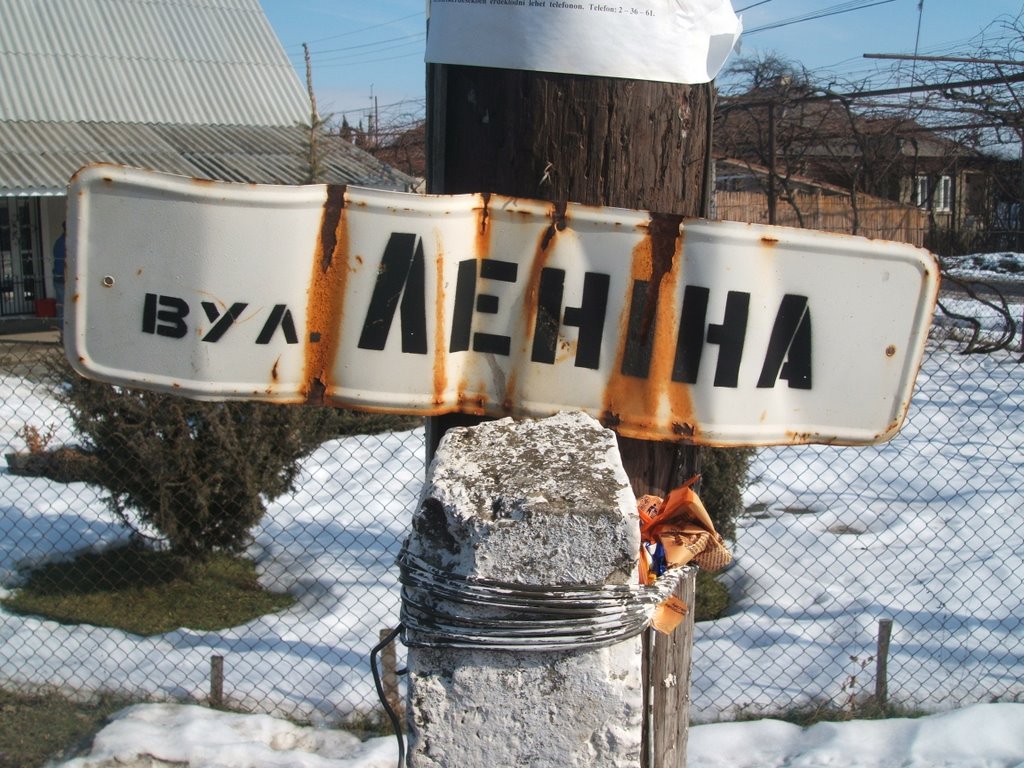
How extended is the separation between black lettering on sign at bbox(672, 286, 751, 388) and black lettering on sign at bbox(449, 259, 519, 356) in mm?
283

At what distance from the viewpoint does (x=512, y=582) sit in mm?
1271

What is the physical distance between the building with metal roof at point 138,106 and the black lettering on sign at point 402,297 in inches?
522

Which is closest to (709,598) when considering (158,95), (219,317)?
(219,317)

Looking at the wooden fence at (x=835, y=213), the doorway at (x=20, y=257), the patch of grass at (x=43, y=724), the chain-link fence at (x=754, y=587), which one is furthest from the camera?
the wooden fence at (x=835, y=213)

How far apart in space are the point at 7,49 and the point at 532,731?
1821 centimetres

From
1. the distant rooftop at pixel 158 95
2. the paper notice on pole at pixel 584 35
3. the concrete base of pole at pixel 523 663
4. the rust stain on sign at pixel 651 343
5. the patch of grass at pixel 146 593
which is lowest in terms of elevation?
the patch of grass at pixel 146 593

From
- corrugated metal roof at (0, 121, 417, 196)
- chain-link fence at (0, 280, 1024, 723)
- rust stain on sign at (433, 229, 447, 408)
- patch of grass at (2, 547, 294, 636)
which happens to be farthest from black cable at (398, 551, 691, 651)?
corrugated metal roof at (0, 121, 417, 196)

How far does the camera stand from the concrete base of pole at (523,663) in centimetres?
127

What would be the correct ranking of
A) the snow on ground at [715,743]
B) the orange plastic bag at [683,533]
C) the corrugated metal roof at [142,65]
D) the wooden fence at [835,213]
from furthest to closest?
the wooden fence at [835,213]
the corrugated metal roof at [142,65]
the snow on ground at [715,743]
the orange plastic bag at [683,533]

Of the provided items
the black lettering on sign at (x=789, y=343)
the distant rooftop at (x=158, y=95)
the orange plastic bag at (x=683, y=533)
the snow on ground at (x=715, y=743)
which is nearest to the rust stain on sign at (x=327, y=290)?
the orange plastic bag at (x=683, y=533)

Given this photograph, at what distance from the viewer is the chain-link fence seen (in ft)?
13.6

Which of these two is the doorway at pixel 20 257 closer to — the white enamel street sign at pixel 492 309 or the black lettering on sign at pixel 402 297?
the white enamel street sign at pixel 492 309

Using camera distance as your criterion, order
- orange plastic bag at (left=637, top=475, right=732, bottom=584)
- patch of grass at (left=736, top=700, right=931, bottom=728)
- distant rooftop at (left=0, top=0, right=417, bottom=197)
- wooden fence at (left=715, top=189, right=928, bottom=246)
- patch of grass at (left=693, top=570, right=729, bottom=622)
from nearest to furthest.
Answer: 1. orange plastic bag at (left=637, top=475, right=732, bottom=584)
2. patch of grass at (left=736, top=700, right=931, bottom=728)
3. patch of grass at (left=693, top=570, right=729, bottom=622)
4. distant rooftop at (left=0, top=0, right=417, bottom=197)
5. wooden fence at (left=715, top=189, right=928, bottom=246)

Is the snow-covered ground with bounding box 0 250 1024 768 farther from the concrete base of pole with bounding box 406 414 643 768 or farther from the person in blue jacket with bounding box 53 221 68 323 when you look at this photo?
the concrete base of pole with bounding box 406 414 643 768
